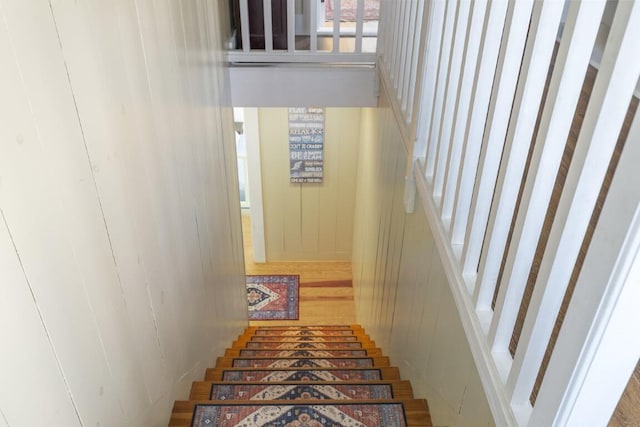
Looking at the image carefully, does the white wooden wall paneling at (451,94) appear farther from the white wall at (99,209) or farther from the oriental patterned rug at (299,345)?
the oriental patterned rug at (299,345)

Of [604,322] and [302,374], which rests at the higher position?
[604,322]

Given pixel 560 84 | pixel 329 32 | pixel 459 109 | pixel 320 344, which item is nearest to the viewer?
pixel 560 84

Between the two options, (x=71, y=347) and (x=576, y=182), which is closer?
(x=576, y=182)

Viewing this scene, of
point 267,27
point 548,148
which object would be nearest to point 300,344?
point 267,27

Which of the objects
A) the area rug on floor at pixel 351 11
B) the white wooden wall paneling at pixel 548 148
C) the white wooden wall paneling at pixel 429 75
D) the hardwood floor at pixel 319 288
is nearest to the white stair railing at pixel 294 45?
the area rug on floor at pixel 351 11

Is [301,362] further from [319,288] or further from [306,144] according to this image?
[306,144]

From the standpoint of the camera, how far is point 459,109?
1485 millimetres

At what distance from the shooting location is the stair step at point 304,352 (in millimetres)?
3488

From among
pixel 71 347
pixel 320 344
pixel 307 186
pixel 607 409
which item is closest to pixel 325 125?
pixel 307 186

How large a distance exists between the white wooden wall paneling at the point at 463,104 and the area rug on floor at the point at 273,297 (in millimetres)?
4023

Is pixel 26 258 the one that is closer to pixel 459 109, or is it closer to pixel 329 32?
pixel 459 109

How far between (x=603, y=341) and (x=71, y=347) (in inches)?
43.7

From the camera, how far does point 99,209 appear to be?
137cm

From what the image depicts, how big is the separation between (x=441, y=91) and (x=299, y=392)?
1.40 meters
